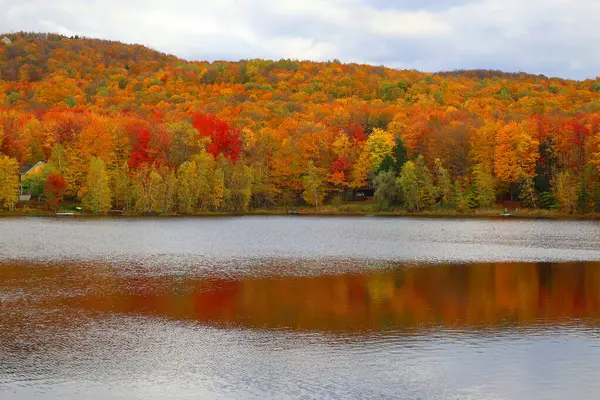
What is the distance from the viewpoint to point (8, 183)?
77.3m

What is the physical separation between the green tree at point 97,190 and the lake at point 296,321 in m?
33.1

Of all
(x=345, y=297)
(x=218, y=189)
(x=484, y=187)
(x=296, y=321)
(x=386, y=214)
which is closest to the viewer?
(x=296, y=321)

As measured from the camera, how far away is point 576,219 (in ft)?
253

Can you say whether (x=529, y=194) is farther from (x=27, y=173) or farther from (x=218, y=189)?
(x=27, y=173)

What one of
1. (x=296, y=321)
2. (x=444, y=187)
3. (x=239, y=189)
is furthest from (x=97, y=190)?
(x=296, y=321)

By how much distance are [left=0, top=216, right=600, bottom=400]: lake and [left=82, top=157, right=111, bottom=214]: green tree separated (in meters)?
33.1

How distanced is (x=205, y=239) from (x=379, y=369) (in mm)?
34966

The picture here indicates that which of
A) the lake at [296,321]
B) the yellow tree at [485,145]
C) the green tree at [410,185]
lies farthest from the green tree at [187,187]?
the yellow tree at [485,145]

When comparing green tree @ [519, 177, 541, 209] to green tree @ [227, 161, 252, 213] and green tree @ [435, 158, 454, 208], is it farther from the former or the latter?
green tree @ [227, 161, 252, 213]

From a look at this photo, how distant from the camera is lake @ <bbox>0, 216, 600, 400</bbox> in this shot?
16.7 metres

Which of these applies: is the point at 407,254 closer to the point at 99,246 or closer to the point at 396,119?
the point at 99,246


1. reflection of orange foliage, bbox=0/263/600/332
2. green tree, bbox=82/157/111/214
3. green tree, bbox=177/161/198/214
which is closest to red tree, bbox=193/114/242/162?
green tree, bbox=177/161/198/214

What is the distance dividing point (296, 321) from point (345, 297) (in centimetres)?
507

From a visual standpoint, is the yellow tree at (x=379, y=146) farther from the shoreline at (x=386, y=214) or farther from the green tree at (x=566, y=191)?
the green tree at (x=566, y=191)
